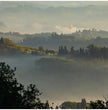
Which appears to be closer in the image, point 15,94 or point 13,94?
point 13,94

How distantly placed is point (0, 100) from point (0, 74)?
10866 millimetres

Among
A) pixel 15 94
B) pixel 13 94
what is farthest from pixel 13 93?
pixel 15 94

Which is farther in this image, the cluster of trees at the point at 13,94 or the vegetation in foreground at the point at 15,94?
the vegetation in foreground at the point at 15,94

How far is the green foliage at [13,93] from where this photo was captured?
5469 cm

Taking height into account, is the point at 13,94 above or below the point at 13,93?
below

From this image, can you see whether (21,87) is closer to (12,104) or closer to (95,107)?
(12,104)

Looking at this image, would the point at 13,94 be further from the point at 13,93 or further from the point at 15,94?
the point at 15,94

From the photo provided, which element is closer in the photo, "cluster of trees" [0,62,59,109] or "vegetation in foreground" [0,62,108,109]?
"cluster of trees" [0,62,59,109]

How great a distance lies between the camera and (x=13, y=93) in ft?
191

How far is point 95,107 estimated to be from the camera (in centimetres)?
6238

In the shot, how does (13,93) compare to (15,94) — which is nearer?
(13,93)

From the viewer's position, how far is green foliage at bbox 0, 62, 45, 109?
179 ft

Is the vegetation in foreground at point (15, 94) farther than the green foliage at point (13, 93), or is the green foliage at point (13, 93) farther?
the vegetation in foreground at point (15, 94)

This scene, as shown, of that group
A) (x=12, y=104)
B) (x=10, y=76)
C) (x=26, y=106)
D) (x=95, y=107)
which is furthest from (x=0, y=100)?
(x=95, y=107)
